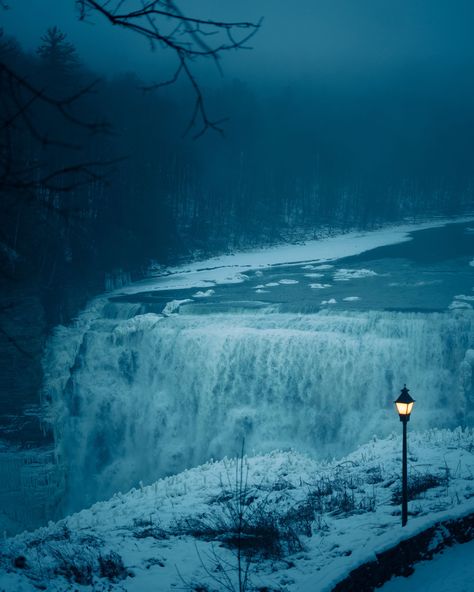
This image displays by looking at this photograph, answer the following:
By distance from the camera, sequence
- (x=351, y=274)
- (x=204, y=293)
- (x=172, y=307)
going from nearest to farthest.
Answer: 1. (x=172, y=307)
2. (x=204, y=293)
3. (x=351, y=274)

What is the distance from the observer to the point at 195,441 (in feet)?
57.8

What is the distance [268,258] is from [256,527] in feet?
91.3

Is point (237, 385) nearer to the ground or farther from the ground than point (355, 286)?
nearer to the ground

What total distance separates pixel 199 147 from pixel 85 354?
1202 inches

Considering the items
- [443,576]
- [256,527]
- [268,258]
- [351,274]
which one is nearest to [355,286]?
[351,274]

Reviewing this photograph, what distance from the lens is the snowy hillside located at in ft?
19.2

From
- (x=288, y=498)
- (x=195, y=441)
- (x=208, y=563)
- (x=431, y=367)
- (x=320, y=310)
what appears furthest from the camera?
(x=320, y=310)

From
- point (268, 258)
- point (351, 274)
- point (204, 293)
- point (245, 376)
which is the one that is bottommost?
point (245, 376)

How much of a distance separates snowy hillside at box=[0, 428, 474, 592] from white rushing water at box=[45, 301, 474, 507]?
3633 mm

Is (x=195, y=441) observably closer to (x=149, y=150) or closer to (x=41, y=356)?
(x=41, y=356)

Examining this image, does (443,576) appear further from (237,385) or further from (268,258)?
(268,258)

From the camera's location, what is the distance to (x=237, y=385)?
57.9ft

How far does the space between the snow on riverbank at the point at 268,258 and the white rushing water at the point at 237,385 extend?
682 cm

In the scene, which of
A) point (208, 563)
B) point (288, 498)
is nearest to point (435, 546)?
point (208, 563)
